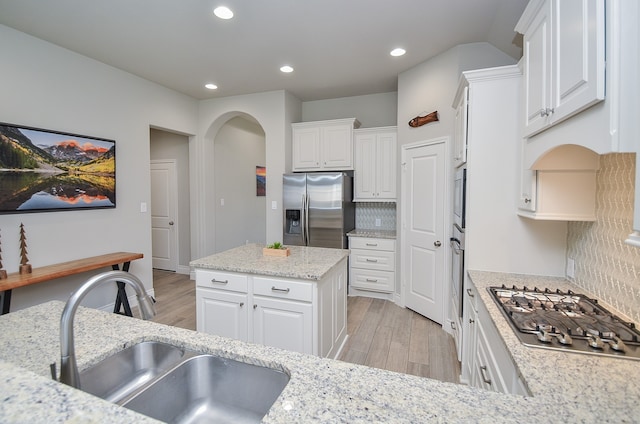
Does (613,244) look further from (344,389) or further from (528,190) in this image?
(344,389)

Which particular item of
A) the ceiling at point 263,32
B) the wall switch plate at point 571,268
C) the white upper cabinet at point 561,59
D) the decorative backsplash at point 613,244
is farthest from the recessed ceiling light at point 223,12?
the wall switch plate at point 571,268

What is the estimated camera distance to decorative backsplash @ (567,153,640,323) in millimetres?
1317

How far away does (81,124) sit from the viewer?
3148 millimetres

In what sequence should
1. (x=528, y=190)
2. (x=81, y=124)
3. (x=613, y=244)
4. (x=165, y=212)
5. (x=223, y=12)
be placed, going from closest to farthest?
1. (x=613, y=244)
2. (x=528, y=190)
3. (x=223, y=12)
4. (x=81, y=124)
5. (x=165, y=212)

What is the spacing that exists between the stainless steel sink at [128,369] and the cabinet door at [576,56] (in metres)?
1.72

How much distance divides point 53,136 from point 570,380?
4140 millimetres

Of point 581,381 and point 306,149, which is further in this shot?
point 306,149

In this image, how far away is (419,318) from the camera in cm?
342

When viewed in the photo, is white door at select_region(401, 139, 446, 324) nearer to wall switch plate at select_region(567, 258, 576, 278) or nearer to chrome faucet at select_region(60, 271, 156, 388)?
wall switch plate at select_region(567, 258, 576, 278)

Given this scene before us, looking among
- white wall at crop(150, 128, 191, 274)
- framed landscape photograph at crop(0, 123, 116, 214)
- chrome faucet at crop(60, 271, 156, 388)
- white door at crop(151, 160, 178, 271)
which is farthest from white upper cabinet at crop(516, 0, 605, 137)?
white door at crop(151, 160, 178, 271)

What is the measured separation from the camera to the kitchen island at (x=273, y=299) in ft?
6.87

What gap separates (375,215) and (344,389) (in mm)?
3900

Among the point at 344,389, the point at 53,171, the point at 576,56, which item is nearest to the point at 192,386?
the point at 344,389

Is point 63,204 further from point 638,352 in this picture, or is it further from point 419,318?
point 638,352
